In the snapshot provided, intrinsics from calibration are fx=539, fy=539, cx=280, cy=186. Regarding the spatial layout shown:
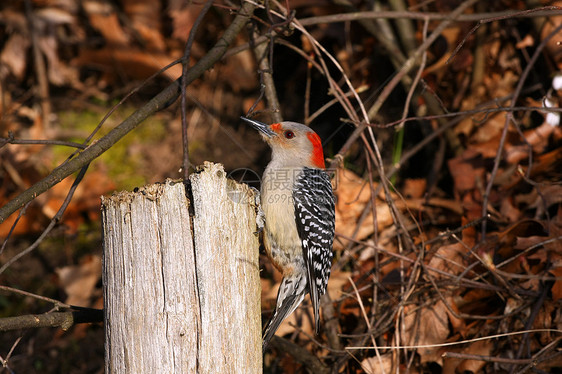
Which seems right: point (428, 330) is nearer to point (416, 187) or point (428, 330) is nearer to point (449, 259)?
point (449, 259)

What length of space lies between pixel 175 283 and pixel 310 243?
1431 millimetres

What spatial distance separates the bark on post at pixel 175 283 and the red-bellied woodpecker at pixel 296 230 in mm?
950

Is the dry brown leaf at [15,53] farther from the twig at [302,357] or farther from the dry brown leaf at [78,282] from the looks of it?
the twig at [302,357]

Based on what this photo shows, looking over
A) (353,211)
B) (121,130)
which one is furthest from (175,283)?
(353,211)

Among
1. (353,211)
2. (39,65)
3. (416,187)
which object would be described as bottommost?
(353,211)

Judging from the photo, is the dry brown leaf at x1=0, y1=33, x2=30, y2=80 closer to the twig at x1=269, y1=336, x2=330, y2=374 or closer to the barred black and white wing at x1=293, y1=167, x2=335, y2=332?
the barred black and white wing at x1=293, y1=167, x2=335, y2=332

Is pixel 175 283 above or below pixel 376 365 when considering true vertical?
above

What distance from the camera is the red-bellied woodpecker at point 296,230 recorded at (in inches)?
156

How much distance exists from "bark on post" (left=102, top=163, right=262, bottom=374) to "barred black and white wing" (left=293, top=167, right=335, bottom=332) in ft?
3.56

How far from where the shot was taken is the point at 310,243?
4.06 m

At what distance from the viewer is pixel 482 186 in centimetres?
547

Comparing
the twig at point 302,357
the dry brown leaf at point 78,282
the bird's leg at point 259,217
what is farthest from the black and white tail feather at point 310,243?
the dry brown leaf at point 78,282

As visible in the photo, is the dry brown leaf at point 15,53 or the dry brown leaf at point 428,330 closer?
the dry brown leaf at point 428,330

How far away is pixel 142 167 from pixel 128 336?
4650 millimetres
